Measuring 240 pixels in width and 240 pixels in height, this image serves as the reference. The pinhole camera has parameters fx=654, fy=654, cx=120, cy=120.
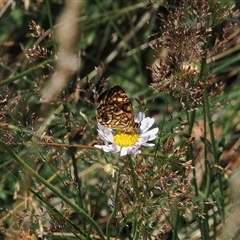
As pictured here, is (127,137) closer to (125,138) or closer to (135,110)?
(125,138)

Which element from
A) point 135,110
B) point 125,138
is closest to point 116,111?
point 125,138

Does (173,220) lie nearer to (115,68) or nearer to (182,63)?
(182,63)

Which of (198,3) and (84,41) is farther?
(84,41)

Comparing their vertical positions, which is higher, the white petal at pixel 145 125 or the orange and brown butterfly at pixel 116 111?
the orange and brown butterfly at pixel 116 111

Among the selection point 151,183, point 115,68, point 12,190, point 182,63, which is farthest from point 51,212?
point 115,68
